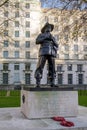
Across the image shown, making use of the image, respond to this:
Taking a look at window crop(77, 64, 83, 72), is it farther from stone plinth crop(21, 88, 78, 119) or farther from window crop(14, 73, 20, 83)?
stone plinth crop(21, 88, 78, 119)

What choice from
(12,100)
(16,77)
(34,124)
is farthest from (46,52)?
(16,77)

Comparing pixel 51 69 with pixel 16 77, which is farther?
pixel 16 77

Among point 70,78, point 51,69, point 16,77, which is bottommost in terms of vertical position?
point 70,78

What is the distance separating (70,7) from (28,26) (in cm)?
5699

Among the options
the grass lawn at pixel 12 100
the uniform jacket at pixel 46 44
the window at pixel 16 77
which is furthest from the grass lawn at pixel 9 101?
the window at pixel 16 77

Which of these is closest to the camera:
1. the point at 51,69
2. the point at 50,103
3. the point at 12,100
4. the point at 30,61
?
the point at 50,103

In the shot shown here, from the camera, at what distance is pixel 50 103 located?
1068 cm

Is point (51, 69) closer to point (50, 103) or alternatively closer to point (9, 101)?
point (50, 103)

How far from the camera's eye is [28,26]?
77.4 metres

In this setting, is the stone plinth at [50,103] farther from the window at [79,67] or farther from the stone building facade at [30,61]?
the window at [79,67]

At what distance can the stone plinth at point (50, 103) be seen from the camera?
10.5m

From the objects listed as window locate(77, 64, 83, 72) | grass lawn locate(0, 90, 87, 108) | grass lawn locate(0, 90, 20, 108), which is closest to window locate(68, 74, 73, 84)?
window locate(77, 64, 83, 72)

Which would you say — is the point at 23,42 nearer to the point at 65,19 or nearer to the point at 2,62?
the point at 2,62

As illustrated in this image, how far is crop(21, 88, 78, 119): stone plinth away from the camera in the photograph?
34.5ft
